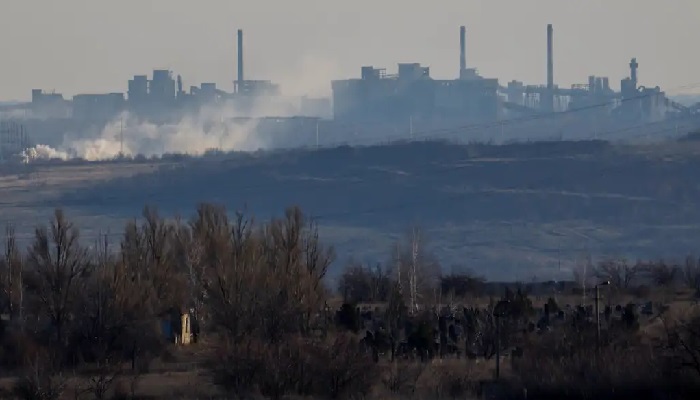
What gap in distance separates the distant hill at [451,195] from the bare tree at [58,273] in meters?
19.1

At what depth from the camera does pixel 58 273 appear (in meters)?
25.1

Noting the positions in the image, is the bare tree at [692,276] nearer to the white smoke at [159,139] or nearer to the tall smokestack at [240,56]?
the white smoke at [159,139]

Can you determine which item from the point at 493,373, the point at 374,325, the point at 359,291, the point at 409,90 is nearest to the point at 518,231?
the point at 359,291

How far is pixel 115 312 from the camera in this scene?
78.1ft

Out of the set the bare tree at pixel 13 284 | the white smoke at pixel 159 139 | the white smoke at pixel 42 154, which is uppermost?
the white smoke at pixel 159 139

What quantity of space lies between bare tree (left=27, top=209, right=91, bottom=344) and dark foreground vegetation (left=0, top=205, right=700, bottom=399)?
35 millimetres

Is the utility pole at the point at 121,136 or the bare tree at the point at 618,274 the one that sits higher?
the utility pole at the point at 121,136

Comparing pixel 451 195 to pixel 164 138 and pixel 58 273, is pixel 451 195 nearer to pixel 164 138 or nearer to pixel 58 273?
pixel 164 138

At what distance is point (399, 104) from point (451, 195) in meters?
40.2

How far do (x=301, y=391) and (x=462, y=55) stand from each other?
272ft

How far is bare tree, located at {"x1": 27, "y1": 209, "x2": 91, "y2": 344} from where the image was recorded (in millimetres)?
24250

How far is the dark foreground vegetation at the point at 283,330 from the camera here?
1945 cm

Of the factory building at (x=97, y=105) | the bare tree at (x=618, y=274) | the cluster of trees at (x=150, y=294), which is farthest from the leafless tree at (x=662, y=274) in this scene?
the factory building at (x=97, y=105)

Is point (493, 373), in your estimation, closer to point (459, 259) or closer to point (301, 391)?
point (301, 391)
